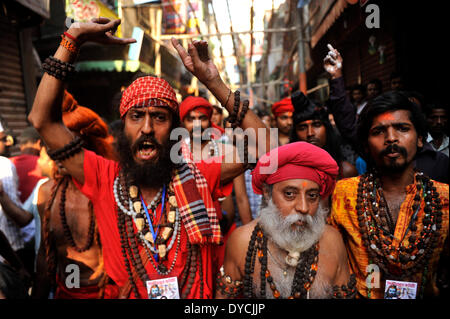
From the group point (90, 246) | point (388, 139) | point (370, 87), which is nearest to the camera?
point (388, 139)

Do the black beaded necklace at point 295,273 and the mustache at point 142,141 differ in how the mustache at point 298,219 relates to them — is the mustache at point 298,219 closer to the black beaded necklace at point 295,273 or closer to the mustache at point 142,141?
the black beaded necklace at point 295,273

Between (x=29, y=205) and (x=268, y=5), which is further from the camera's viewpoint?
(x=268, y=5)

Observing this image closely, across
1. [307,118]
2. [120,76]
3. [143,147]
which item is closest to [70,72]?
[143,147]

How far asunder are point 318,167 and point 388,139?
0.68 m

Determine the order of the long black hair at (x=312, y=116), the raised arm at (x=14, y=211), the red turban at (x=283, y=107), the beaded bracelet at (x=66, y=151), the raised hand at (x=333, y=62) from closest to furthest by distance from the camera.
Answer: the beaded bracelet at (x=66, y=151), the raised hand at (x=333, y=62), the raised arm at (x=14, y=211), the long black hair at (x=312, y=116), the red turban at (x=283, y=107)

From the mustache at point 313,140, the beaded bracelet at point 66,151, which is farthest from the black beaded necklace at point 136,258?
the mustache at point 313,140

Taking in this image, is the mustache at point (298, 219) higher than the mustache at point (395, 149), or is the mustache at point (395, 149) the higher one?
the mustache at point (395, 149)

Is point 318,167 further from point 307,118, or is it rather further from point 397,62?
point 397,62

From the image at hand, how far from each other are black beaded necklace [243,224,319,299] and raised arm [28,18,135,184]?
1395 mm

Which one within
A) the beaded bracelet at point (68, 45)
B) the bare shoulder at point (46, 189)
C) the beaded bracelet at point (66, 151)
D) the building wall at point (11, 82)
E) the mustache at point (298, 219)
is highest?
the building wall at point (11, 82)

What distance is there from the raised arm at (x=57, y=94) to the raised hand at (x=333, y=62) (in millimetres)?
1723

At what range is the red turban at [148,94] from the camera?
6.65ft

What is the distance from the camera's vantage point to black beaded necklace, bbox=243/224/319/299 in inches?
79.5
